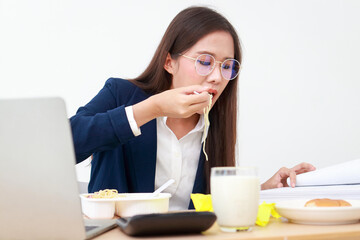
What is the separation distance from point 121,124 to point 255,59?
218 cm

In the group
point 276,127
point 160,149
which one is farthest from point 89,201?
point 276,127

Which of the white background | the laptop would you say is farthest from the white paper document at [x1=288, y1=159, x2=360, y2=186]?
the white background

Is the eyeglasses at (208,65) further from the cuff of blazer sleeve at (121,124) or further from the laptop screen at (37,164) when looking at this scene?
the laptop screen at (37,164)

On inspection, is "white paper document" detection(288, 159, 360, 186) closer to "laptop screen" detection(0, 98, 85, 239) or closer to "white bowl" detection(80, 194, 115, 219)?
"white bowl" detection(80, 194, 115, 219)

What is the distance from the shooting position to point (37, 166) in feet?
2.05

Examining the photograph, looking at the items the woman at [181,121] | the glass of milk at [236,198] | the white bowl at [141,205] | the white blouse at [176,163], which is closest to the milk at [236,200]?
the glass of milk at [236,198]

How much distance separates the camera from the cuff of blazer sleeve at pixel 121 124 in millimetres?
1218

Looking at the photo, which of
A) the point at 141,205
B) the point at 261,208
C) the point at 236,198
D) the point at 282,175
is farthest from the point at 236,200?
the point at 282,175

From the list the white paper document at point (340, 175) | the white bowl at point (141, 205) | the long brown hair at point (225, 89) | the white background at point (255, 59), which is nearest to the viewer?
the white bowl at point (141, 205)

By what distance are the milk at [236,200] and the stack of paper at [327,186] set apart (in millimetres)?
303

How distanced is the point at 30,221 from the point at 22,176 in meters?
0.07

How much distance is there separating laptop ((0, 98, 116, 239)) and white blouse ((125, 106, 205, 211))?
43.6 inches

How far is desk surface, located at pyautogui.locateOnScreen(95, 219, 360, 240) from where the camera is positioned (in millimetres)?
682

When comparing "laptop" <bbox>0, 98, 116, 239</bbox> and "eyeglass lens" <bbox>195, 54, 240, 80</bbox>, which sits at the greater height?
"eyeglass lens" <bbox>195, 54, 240, 80</bbox>
